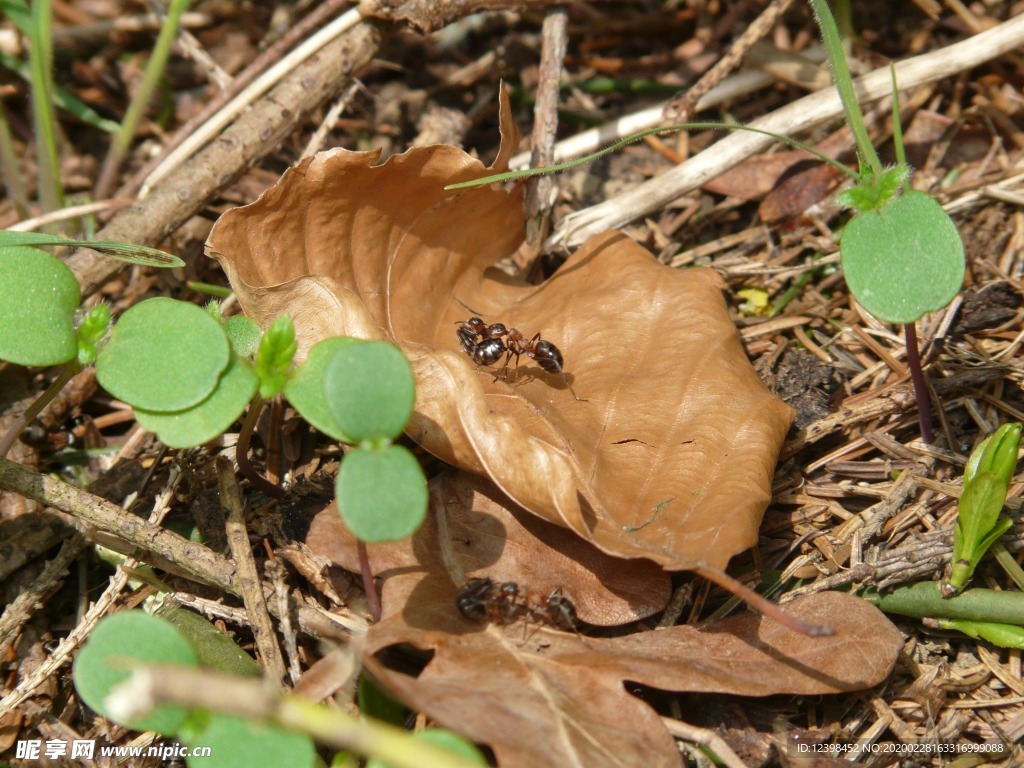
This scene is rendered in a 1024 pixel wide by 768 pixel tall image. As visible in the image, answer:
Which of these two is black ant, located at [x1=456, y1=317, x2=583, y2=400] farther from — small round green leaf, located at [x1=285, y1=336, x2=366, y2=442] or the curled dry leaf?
small round green leaf, located at [x1=285, y1=336, x2=366, y2=442]

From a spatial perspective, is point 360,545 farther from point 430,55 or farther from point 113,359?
point 430,55

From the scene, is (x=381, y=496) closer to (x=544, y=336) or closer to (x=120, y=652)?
(x=120, y=652)

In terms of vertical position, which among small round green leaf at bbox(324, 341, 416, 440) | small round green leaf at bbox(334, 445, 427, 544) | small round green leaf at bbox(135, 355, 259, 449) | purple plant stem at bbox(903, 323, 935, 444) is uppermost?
small round green leaf at bbox(324, 341, 416, 440)

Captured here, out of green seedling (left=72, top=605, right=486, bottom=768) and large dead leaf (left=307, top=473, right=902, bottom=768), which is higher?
green seedling (left=72, top=605, right=486, bottom=768)

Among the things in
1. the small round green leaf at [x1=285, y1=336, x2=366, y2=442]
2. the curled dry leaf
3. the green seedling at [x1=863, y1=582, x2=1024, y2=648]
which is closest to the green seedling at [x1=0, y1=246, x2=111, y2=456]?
the curled dry leaf

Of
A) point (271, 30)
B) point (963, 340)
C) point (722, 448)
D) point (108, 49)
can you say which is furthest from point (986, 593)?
point (108, 49)

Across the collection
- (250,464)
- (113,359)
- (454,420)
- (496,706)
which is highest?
(113,359)
